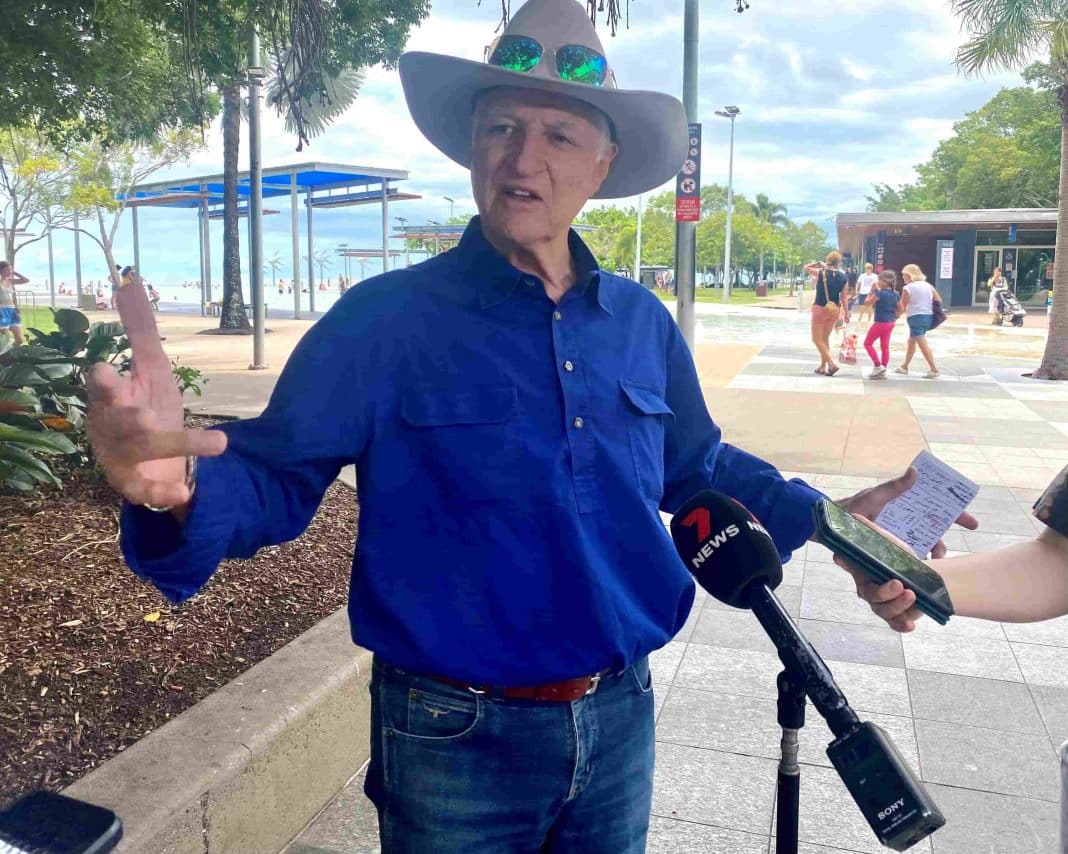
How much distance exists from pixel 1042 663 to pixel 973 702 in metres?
0.65

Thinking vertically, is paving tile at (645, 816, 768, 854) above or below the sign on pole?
below

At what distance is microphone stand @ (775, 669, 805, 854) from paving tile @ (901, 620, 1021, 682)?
10.6 feet

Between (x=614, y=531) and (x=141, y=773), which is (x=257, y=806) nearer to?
(x=141, y=773)

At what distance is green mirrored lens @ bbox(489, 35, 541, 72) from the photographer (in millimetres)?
1880

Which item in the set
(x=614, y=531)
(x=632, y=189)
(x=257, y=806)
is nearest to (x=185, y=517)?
(x=614, y=531)

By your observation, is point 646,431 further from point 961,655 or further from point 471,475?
point 961,655

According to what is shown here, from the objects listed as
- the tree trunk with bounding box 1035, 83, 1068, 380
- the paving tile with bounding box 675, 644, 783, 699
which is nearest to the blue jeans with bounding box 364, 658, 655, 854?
the paving tile with bounding box 675, 644, 783, 699

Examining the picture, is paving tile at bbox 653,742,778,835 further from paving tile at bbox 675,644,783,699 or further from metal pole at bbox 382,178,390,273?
metal pole at bbox 382,178,390,273

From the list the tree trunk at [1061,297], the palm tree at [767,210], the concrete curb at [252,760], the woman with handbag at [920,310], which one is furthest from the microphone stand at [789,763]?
the palm tree at [767,210]

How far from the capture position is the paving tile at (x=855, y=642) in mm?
4359

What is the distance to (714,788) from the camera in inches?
127

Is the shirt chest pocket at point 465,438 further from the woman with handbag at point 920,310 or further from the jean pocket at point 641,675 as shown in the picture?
the woman with handbag at point 920,310

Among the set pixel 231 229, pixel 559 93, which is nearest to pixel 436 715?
pixel 559 93

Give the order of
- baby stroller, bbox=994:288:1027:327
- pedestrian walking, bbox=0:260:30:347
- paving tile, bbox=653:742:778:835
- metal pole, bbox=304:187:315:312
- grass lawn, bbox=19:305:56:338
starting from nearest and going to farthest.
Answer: paving tile, bbox=653:742:778:835
pedestrian walking, bbox=0:260:30:347
grass lawn, bbox=19:305:56:338
baby stroller, bbox=994:288:1027:327
metal pole, bbox=304:187:315:312
